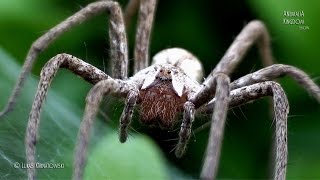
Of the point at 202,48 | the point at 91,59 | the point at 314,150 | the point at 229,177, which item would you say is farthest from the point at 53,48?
the point at 314,150

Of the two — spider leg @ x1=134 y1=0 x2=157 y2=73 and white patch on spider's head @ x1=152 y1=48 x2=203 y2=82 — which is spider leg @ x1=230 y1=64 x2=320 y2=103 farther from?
spider leg @ x1=134 y1=0 x2=157 y2=73

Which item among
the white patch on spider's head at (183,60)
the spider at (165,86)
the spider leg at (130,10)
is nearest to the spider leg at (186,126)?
the spider at (165,86)

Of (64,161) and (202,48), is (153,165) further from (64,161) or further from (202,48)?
(202,48)

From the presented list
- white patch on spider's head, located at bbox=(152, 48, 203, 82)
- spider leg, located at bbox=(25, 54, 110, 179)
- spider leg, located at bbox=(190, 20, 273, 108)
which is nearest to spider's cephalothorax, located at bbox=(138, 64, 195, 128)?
spider leg, located at bbox=(25, 54, 110, 179)

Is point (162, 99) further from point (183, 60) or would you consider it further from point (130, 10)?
point (130, 10)

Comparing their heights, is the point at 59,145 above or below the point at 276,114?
below

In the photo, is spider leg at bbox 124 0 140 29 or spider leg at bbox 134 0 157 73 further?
spider leg at bbox 124 0 140 29

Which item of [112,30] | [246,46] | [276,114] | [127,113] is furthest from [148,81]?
[246,46]
